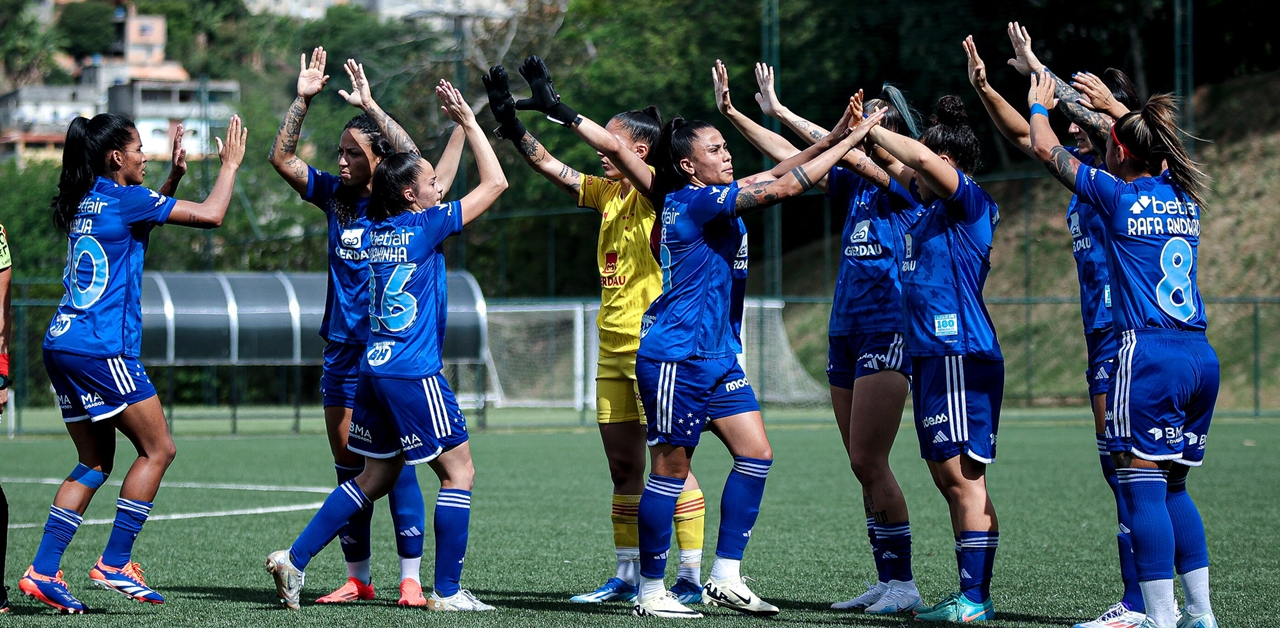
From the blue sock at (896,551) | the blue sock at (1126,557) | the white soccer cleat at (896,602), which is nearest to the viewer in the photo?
the blue sock at (1126,557)

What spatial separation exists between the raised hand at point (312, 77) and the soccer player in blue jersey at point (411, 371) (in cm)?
64

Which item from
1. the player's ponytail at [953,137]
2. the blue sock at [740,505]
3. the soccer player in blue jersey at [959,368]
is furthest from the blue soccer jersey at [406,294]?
the player's ponytail at [953,137]

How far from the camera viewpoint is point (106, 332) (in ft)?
19.9

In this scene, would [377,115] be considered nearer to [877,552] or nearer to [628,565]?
[628,565]

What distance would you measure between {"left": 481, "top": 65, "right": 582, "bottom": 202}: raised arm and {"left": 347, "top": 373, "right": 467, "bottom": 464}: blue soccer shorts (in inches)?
44.8

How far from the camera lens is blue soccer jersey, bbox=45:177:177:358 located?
6.06 meters

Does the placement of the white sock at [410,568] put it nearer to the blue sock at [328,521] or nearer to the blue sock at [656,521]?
the blue sock at [328,521]

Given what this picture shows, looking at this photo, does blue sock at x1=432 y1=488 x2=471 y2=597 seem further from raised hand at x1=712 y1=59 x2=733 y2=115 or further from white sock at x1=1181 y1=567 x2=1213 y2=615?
white sock at x1=1181 y1=567 x2=1213 y2=615

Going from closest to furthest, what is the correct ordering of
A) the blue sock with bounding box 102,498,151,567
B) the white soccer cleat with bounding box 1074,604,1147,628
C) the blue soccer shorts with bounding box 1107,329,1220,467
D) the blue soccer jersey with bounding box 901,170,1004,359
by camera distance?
the blue soccer shorts with bounding box 1107,329,1220,467 → the white soccer cleat with bounding box 1074,604,1147,628 → the blue soccer jersey with bounding box 901,170,1004,359 → the blue sock with bounding box 102,498,151,567

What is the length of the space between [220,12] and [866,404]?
115713mm

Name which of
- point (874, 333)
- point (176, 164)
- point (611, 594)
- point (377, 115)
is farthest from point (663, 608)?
point (176, 164)

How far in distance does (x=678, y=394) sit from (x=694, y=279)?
495 millimetres

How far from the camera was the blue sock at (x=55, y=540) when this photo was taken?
603cm

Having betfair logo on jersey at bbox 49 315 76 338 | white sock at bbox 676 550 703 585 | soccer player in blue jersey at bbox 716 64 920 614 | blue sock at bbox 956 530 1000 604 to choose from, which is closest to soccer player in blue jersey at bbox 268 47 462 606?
betfair logo on jersey at bbox 49 315 76 338
